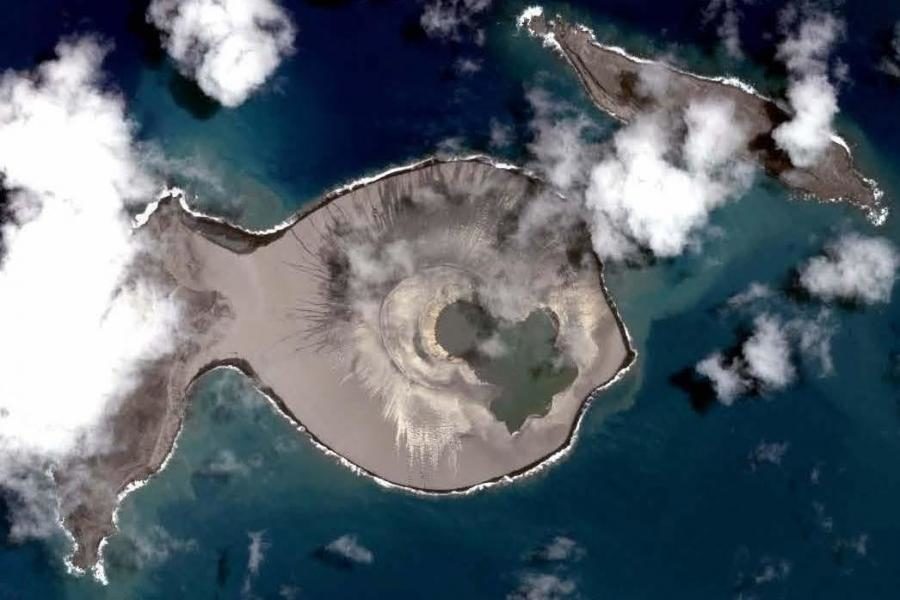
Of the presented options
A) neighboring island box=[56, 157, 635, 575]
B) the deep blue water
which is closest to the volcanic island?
neighboring island box=[56, 157, 635, 575]

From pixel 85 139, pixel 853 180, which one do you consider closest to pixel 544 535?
pixel 853 180

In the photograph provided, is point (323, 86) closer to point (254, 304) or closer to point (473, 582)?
point (254, 304)

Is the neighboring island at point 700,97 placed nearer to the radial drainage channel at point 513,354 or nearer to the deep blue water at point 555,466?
the deep blue water at point 555,466

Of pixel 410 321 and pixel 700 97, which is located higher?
pixel 700 97

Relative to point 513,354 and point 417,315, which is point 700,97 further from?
point 417,315

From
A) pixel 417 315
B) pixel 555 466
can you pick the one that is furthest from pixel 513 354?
pixel 555 466

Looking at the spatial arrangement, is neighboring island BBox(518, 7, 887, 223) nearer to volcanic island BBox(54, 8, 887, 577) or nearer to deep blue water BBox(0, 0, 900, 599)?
volcanic island BBox(54, 8, 887, 577)
